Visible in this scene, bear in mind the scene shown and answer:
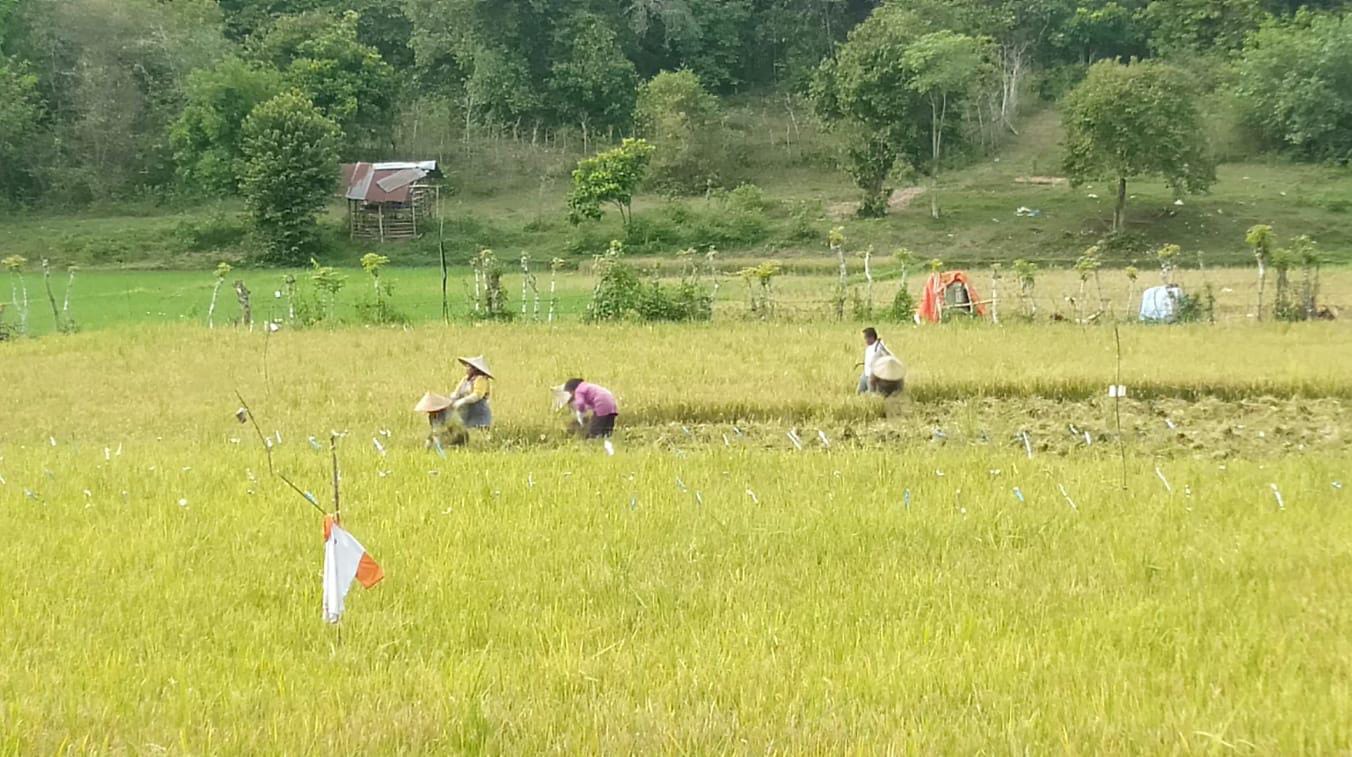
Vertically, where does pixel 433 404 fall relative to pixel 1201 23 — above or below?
below

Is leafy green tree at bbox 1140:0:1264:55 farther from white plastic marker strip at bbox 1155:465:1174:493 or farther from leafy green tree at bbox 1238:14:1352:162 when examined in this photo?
white plastic marker strip at bbox 1155:465:1174:493

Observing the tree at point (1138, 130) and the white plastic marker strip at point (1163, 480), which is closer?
the white plastic marker strip at point (1163, 480)

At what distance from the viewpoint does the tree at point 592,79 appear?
135 feet

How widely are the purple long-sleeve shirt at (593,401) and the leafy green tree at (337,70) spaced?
95.6 ft

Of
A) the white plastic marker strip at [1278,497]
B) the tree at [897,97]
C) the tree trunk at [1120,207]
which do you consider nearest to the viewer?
the white plastic marker strip at [1278,497]

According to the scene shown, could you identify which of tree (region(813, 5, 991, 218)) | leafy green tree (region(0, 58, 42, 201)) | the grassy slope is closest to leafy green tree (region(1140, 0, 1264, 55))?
the grassy slope

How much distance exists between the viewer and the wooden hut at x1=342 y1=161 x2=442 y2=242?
32.5 meters

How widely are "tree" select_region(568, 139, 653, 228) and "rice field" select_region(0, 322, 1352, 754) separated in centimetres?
2114

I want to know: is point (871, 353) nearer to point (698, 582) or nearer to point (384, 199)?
point (698, 582)

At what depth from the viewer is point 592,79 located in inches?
1606

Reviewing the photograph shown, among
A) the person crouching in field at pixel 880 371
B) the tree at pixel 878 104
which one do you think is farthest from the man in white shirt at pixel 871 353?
the tree at pixel 878 104

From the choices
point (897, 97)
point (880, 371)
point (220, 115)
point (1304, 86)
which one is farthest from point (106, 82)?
point (1304, 86)

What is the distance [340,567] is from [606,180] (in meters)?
27.3

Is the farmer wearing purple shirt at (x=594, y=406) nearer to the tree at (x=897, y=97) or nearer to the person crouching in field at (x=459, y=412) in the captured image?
the person crouching in field at (x=459, y=412)
